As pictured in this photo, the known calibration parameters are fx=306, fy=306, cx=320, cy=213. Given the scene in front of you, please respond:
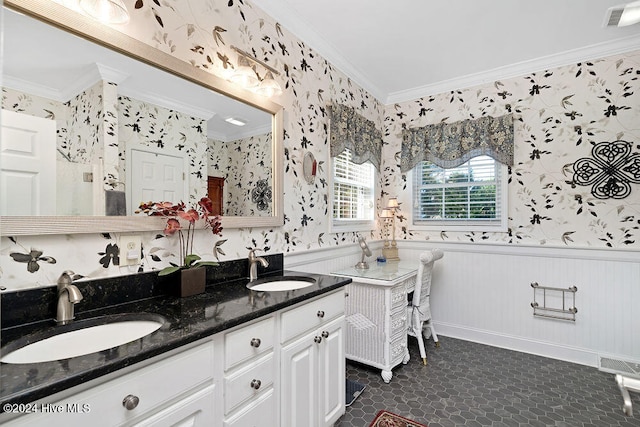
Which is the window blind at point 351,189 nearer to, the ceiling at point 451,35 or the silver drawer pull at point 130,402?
the ceiling at point 451,35

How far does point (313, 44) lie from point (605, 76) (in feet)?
8.29

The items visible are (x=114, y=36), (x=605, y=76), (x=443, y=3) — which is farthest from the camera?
(x=605, y=76)

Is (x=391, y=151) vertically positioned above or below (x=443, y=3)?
below

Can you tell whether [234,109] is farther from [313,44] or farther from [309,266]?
[309,266]

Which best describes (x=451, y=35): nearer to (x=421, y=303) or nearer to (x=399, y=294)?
(x=399, y=294)

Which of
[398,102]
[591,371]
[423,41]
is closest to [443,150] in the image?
[398,102]

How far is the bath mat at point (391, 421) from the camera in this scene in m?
1.86

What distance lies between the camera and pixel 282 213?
2156 mm

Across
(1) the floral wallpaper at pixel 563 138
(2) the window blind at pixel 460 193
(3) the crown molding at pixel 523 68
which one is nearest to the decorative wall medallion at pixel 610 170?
(1) the floral wallpaper at pixel 563 138

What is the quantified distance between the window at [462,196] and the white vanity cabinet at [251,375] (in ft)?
8.52

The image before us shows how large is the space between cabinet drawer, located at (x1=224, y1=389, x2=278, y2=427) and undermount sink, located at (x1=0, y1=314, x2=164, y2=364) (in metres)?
0.47

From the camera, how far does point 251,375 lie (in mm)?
1237

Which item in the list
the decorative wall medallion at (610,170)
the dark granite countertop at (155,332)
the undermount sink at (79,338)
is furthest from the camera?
the decorative wall medallion at (610,170)

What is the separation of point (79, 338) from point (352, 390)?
1.80 meters
